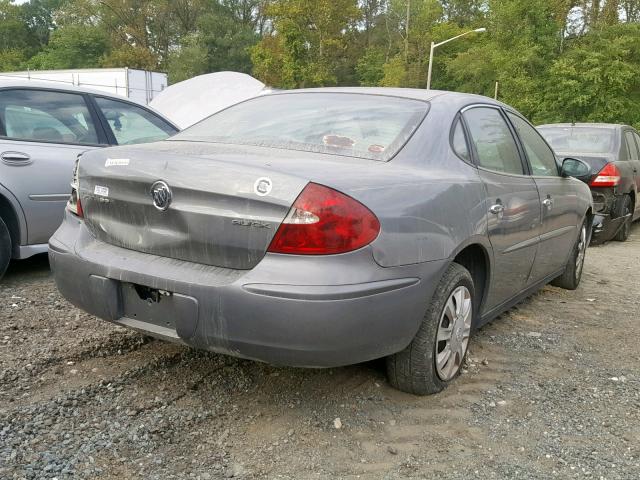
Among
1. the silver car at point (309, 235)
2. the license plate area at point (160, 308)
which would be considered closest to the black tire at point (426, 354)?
the silver car at point (309, 235)

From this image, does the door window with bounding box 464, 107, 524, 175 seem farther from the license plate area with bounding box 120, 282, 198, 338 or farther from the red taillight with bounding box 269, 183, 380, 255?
the license plate area with bounding box 120, 282, 198, 338

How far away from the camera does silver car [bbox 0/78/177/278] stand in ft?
14.7

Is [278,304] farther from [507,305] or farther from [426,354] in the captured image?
[507,305]

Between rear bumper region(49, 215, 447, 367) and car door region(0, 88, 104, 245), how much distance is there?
7.15 ft

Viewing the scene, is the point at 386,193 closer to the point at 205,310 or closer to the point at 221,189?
the point at 221,189

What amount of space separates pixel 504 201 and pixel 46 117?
354 centimetres

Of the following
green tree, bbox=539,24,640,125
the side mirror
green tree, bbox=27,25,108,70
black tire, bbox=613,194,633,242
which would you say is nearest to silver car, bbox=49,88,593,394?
the side mirror

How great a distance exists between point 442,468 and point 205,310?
1.12m

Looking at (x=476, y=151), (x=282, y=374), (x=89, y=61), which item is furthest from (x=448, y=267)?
(x=89, y=61)

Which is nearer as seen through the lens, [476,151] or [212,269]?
[212,269]

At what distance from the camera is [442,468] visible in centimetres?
244

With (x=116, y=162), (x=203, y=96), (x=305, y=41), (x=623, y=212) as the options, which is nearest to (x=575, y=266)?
(x=623, y=212)

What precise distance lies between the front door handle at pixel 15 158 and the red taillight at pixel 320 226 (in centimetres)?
296

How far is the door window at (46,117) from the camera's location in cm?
460
